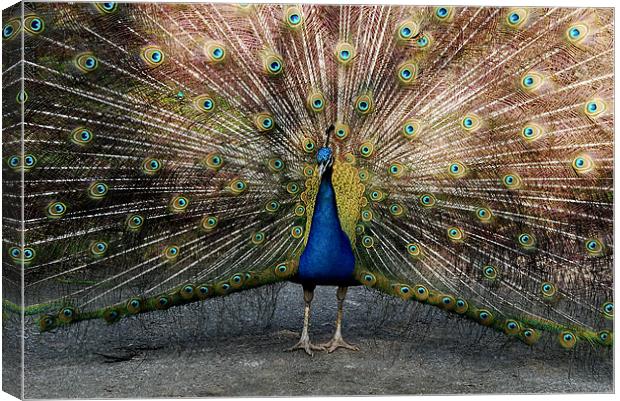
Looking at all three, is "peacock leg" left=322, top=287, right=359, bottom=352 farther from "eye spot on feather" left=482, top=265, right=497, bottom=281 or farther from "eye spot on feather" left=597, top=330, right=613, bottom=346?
"eye spot on feather" left=597, top=330, right=613, bottom=346

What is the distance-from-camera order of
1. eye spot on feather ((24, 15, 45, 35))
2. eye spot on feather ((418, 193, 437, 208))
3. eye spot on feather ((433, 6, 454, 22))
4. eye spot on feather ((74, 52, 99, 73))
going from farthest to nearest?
eye spot on feather ((418, 193, 437, 208)) < eye spot on feather ((433, 6, 454, 22)) < eye spot on feather ((74, 52, 99, 73)) < eye spot on feather ((24, 15, 45, 35))

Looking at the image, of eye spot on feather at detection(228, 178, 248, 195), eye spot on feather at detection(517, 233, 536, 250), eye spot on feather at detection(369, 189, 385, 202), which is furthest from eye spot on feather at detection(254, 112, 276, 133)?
eye spot on feather at detection(517, 233, 536, 250)

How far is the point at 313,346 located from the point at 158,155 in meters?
1.44

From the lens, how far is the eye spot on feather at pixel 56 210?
16.1ft

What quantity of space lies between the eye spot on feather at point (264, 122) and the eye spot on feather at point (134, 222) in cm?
85

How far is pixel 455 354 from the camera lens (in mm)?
5457

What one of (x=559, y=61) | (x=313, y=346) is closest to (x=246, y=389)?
(x=313, y=346)

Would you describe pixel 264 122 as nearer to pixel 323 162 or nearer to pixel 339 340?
pixel 323 162

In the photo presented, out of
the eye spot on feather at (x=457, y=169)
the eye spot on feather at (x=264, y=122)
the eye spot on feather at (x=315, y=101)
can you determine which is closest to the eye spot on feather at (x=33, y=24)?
the eye spot on feather at (x=264, y=122)

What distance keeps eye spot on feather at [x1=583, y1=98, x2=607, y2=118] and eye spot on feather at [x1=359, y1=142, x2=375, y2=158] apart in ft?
4.04

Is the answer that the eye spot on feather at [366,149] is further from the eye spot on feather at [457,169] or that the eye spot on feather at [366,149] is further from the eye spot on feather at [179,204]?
the eye spot on feather at [179,204]

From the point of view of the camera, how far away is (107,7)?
489cm

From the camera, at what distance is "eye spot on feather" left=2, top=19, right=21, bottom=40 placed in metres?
4.75

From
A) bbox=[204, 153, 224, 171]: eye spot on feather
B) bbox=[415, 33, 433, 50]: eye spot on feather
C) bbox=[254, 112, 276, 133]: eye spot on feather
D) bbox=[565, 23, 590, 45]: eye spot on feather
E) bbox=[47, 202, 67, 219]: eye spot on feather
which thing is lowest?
bbox=[47, 202, 67, 219]: eye spot on feather
